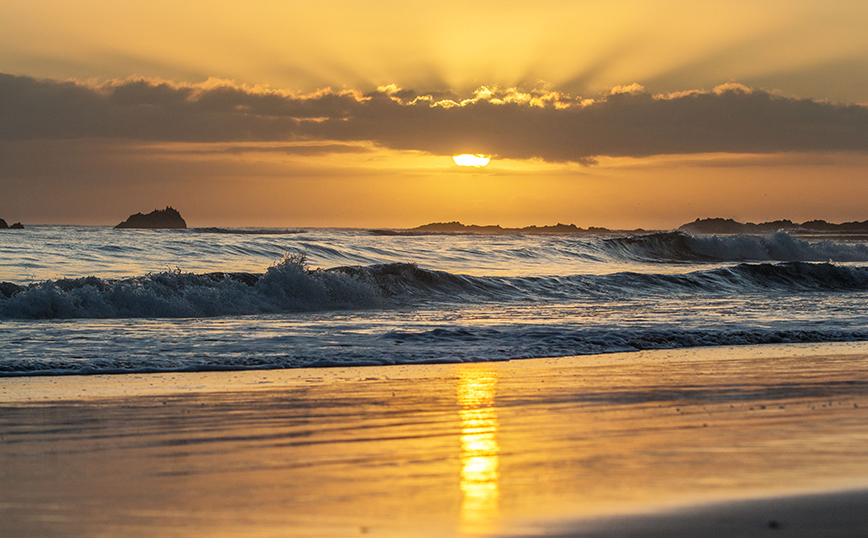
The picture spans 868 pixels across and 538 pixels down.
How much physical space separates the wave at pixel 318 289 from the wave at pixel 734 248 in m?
14.4

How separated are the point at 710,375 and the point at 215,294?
1049 cm

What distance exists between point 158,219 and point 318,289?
212 feet

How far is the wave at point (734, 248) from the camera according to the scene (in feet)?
127

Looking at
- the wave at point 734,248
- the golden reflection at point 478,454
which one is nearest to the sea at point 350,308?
the golden reflection at point 478,454

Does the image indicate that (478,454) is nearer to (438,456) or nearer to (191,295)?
(438,456)

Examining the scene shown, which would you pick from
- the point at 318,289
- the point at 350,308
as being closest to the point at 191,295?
the point at 318,289

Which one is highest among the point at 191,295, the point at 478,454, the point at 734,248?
the point at 734,248

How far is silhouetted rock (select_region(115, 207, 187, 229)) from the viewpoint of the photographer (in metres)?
74.2

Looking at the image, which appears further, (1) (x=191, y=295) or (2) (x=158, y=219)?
(2) (x=158, y=219)

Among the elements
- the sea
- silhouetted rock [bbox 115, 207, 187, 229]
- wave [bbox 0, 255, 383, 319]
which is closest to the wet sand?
the sea

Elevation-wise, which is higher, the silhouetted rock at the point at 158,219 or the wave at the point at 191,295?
the silhouetted rock at the point at 158,219

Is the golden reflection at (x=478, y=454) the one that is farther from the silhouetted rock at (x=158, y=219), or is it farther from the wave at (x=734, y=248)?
the silhouetted rock at (x=158, y=219)

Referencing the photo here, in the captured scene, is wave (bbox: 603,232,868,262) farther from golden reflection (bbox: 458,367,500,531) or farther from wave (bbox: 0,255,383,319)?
golden reflection (bbox: 458,367,500,531)

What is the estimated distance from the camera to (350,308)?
52.5 feet
